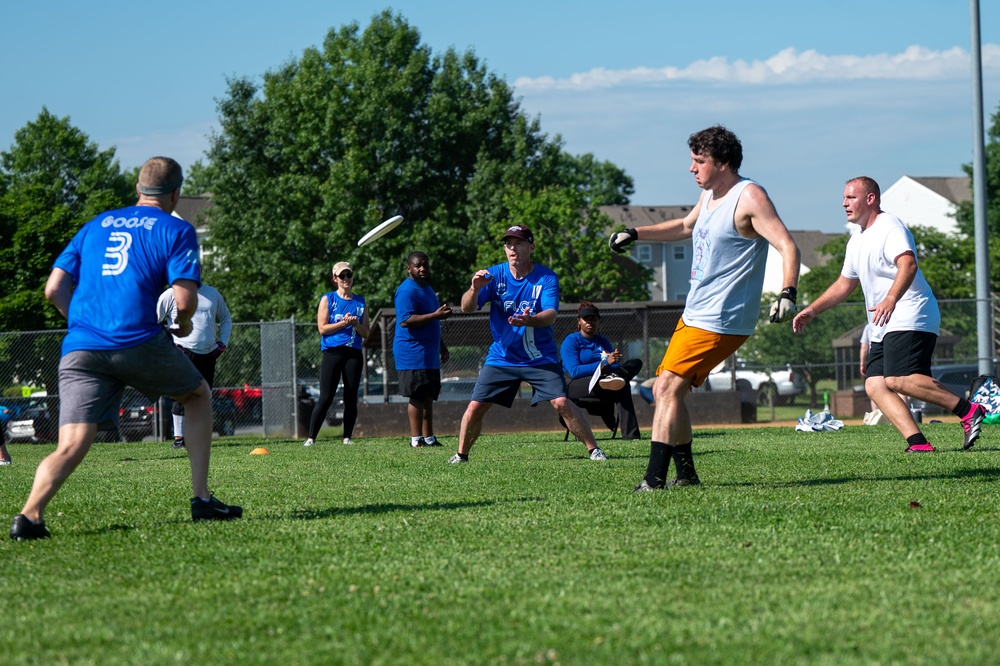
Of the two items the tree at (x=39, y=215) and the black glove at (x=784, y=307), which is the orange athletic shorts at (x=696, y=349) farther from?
the tree at (x=39, y=215)

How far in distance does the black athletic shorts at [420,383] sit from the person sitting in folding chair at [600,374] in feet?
5.08

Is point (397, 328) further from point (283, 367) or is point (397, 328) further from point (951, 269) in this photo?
point (951, 269)

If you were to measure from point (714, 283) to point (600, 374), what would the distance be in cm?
661

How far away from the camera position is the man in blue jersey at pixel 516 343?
979 cm

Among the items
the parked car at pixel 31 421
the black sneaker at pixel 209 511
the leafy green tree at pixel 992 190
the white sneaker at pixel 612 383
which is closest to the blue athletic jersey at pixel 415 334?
the white sneaker at pixel 612 383

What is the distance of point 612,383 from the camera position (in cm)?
1329

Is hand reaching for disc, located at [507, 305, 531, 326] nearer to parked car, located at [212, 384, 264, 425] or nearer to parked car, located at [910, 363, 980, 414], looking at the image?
parked car, located at [212, 384, 264, 425]

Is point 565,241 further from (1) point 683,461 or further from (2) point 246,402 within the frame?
(1) point 683,461

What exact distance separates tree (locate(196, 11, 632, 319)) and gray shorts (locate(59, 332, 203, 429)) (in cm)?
3500

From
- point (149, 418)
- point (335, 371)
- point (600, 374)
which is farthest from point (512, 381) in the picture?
point (149, 418)

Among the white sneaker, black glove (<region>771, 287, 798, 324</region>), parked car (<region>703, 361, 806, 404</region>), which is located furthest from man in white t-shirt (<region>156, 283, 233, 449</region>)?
parked car (<region>703, 361, 806, 404</region>)

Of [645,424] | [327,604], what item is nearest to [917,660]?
[327,604]

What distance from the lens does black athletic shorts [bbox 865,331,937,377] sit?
957 cm

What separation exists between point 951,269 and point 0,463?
4527 cm
